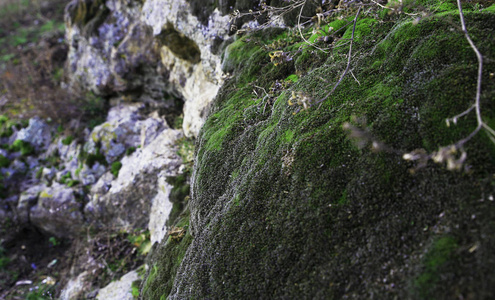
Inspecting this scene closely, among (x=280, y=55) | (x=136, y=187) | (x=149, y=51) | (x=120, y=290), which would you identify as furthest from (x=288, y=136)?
(x=149, y=51)

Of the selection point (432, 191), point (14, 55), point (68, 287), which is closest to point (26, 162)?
point (68, 287)

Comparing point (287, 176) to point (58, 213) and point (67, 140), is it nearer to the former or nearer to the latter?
point (58, 213)

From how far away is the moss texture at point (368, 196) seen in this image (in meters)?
1.73

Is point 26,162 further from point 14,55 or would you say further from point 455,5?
point 455,5

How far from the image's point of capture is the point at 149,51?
8.80 metres

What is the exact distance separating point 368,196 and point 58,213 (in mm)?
8136

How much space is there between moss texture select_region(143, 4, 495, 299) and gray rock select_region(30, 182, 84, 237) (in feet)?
19.7

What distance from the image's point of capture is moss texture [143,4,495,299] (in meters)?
1.73

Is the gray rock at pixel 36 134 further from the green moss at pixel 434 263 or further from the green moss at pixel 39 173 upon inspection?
the green moss at pixel 434 263

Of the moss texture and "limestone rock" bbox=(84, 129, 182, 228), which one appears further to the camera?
"limestone rock" bbox=(84, 129, 182, 228)

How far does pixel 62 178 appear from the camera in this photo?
8.45 metres

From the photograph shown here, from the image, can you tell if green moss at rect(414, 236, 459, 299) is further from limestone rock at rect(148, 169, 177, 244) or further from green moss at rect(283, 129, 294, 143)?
limestone rock at rect(148, 169, 177, 244)

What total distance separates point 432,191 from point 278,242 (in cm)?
107

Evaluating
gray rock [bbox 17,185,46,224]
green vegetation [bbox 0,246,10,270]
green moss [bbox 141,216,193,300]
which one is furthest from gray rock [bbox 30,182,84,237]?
green moss [bbox 141,216,193,300]
